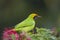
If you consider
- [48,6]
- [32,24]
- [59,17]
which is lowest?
[32,24]

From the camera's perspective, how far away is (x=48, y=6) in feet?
30.0

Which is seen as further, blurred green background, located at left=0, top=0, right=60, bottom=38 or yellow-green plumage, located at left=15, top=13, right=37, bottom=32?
blurred green background, located at left=0, top=0, right=60, bottom=38

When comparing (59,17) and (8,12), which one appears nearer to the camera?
(59,17)

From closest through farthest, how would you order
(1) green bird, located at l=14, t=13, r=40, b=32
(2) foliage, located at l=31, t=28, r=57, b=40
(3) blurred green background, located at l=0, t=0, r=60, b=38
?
1. (2) foliage, located at l=31, t=28, r=57, b=40
2. (1) green bird, located at l=14, t=13, r=40, b=32
3. (3) blurred green background, located at l=0, t=0, r=60, b=38

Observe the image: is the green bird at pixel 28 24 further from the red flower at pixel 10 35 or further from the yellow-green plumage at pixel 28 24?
the red flower at pixel 10 35

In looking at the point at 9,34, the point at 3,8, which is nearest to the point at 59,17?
the point at 3,8

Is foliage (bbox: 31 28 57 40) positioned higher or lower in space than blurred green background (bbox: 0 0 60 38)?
lower

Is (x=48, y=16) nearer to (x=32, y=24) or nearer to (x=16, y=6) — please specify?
(x=16, y=6)

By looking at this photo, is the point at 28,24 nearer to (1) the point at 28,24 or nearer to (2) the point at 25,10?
(1) the point at 28,24

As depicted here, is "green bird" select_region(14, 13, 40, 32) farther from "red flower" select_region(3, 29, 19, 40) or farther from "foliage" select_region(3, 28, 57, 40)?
"red flower" select_region(3, 29, 19, 40)

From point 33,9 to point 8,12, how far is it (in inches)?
24.4

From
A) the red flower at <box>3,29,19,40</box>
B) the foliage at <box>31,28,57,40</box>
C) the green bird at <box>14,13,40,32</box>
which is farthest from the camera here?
the green bird at <box>14,13,40,32</box>

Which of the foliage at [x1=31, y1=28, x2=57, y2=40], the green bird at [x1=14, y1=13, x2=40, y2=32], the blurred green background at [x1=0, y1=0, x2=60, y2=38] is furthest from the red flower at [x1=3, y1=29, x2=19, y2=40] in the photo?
the blurred green background at [x1=0, y1=0, x2=60, y2=38]

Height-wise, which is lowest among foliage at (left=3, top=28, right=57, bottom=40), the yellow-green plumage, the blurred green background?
foliage at (left=3, top=28, right=57, bottom=40)
